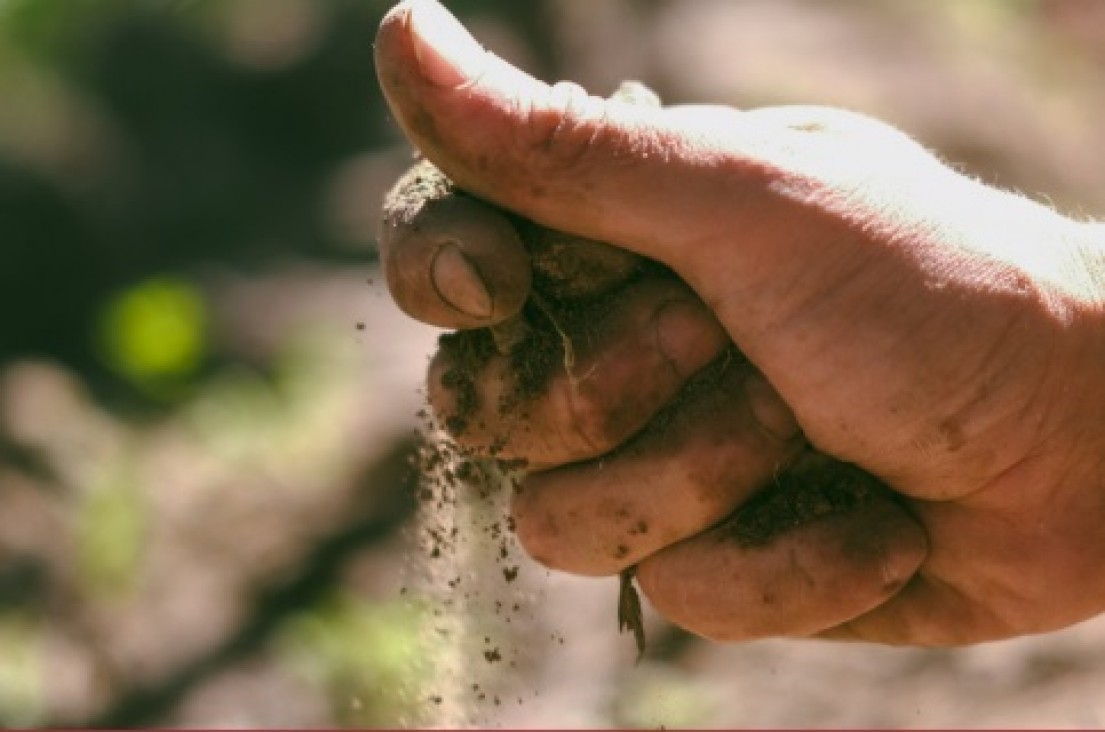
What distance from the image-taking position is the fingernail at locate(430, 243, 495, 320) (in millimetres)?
1659

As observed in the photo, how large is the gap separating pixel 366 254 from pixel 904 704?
2.75 meters

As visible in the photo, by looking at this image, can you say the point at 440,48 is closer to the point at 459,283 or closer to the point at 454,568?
the point at 459,283

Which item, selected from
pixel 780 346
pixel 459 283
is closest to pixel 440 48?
pixel 459 283

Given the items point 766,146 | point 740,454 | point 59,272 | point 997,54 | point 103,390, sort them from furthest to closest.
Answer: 1. point 997,54
2. point 59,272
3. point 103,390
4. point 740,454
5. point 766,146

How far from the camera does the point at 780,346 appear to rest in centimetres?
176

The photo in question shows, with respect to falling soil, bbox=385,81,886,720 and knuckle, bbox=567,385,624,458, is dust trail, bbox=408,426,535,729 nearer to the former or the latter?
falling soil, bbox=385,81,886,720

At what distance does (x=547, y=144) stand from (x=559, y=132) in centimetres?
2

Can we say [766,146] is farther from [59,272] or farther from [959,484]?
[59,272]

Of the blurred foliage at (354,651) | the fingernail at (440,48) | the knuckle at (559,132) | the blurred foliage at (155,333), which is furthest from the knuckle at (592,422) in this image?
the blurred foliage at (155,333)

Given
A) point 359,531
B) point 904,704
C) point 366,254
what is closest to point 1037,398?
point 904,704

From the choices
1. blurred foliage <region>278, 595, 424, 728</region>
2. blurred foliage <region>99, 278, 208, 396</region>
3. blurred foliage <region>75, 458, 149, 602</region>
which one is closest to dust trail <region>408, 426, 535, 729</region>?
blurred foliage <region>278, 595, 424, 728</region>

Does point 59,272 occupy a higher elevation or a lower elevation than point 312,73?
lower

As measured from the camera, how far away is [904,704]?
326 centimetres

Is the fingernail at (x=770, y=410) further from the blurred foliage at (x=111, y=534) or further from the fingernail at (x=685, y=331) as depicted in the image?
the blurred foliage at (x=111, y=534)
